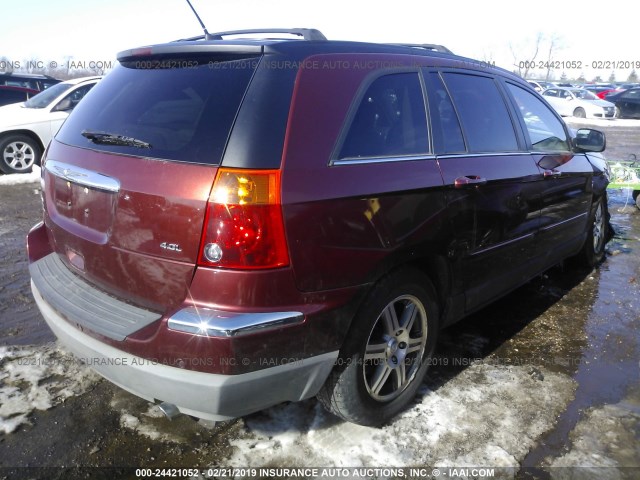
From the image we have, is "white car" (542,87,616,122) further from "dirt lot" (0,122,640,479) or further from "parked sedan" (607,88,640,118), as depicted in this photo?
"dirt lot" (0,122,640,479)

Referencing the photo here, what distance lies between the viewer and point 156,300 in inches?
77.9

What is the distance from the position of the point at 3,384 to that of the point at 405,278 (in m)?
2.29

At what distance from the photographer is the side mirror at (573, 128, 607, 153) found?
4164 millimetres

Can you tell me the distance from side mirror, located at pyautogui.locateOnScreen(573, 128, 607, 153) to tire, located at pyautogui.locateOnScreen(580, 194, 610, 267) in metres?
0.68

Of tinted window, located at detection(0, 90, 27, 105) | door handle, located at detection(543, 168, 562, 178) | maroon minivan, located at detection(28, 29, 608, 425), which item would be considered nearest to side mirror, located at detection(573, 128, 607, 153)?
door handle, located at detection(543, 168, 562, 178)

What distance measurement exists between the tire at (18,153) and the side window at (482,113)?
8053mm

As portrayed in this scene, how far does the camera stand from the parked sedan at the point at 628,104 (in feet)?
82.3

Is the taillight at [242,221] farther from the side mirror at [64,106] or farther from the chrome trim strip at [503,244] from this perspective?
the side mirror at [64,106]

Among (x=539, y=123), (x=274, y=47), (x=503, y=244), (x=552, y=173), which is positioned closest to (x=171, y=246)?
(x=274, y=47)

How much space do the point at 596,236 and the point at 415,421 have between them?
352 centimetres

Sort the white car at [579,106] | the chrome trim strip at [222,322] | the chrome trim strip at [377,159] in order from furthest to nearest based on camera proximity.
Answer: the white car at [579,106] < the chrome trim strip at [377,159] < the chrome trim strip at [222,322]

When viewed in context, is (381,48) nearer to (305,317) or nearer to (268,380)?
(305,317)

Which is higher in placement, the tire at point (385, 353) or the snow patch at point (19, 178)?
the tire at point (385, 353)

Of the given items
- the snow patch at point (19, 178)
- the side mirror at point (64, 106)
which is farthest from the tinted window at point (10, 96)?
the snow patch at point (19, 178)
